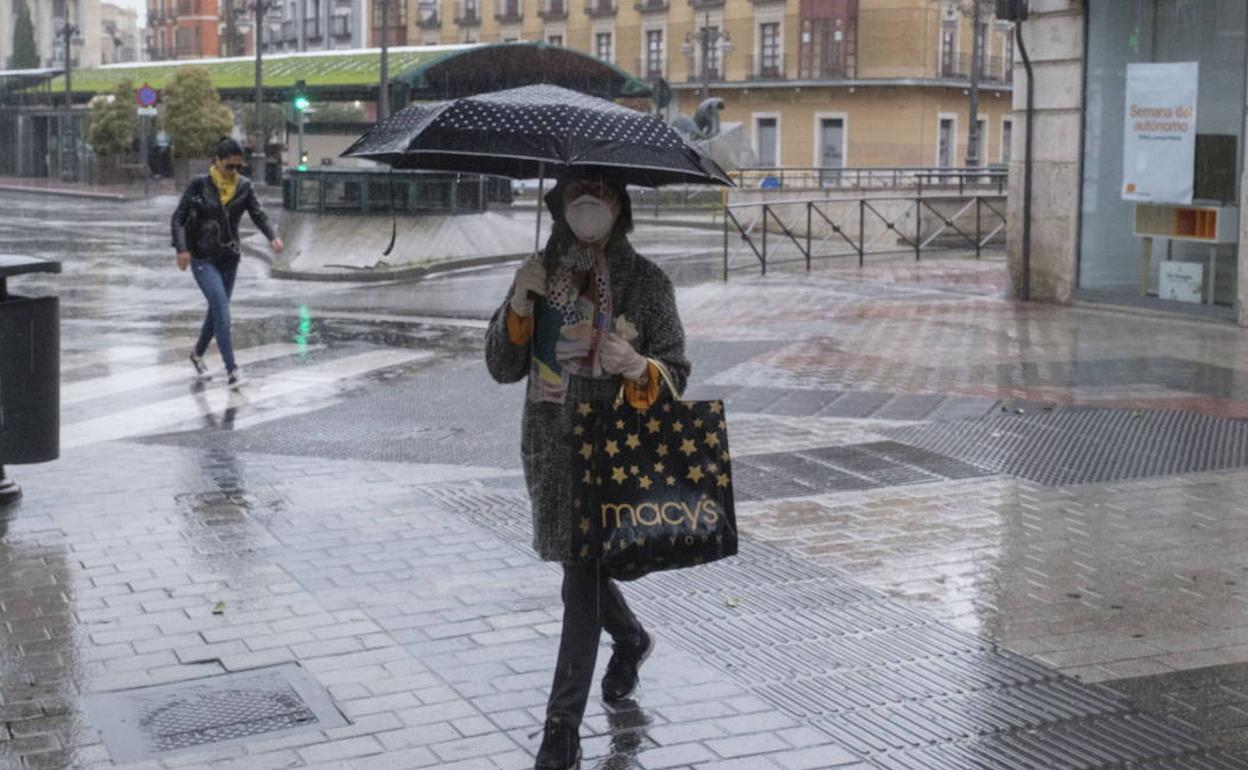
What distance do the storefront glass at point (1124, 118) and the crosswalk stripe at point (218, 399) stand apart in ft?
23.6

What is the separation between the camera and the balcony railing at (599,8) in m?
66.8

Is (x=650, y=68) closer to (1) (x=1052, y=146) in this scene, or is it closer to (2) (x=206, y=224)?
(1) (x=1052, y=146)

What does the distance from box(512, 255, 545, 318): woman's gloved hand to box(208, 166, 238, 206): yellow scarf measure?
26.1 ft

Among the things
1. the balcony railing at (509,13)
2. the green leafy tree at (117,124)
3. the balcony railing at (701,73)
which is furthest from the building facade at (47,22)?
the balcony railing at (701,73)

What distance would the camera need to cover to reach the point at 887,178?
44344 millimetres

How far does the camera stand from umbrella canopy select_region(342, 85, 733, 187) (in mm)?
4633

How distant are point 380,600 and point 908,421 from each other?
15.9ft

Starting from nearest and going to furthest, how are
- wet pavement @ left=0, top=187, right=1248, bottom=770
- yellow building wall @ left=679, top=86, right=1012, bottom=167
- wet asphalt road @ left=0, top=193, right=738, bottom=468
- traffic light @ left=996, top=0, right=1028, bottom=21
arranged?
wet pavement @ left=0, top=187, right=1248, bottom=770
wet asphalt road @ left=0, top=193, right=738, bottom=468
traffic light @ left=996, top=0, right=1028, bottom=21
yellow building wall @ left=679, top=86, right=1012, bottom=167

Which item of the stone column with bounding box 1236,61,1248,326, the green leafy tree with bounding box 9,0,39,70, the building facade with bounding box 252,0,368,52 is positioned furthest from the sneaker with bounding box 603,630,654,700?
the green leafy tree with bounding box 9,0,39,70

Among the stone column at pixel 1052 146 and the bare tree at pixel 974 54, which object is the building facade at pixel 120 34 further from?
the stone column at pixel 1052 146

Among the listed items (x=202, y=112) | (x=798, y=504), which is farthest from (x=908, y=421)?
(x=202, y=112)

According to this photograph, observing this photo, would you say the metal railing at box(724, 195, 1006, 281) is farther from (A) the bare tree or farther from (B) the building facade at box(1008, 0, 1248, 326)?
(A) the bare tree

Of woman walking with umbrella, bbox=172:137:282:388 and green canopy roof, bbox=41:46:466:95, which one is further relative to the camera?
green canopy roof, bbox=41:46:466:95

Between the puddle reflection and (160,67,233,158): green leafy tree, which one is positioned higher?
(160,67,233,158): green leafy tree
